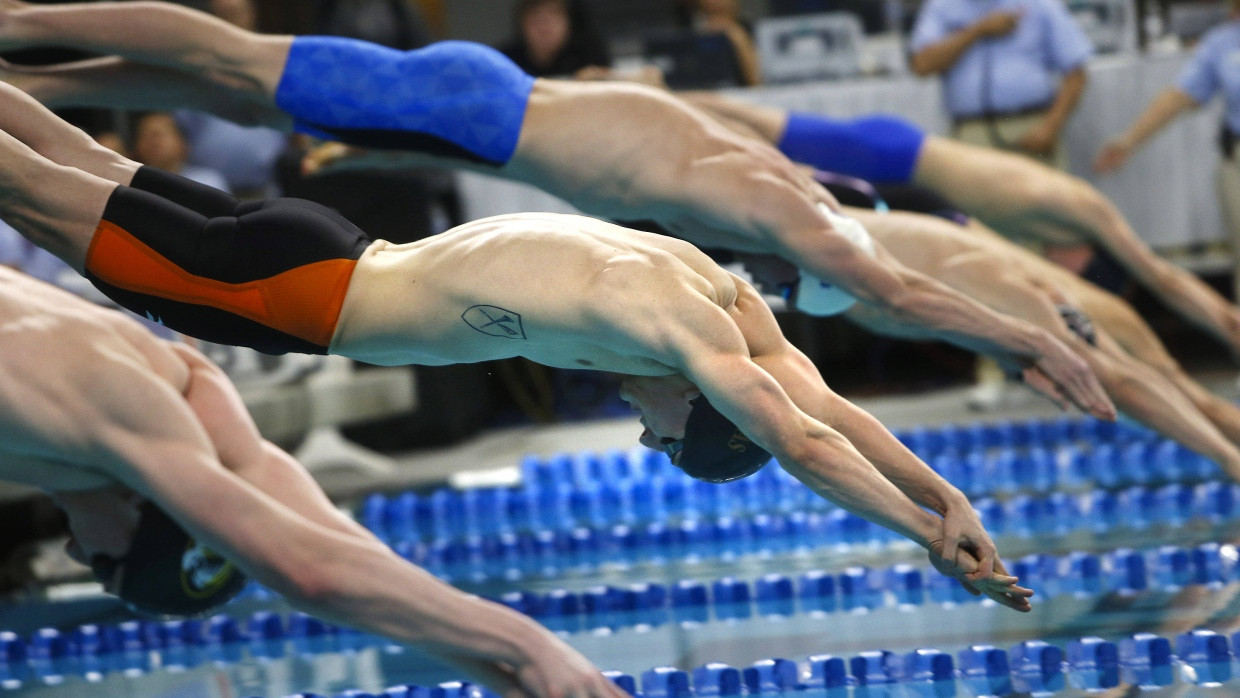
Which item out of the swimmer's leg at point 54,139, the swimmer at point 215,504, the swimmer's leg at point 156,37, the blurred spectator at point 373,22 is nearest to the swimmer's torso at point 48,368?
the swimmer at point 215,504

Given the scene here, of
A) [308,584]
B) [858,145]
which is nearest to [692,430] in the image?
[308,584]

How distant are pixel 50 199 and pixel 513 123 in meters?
1.42

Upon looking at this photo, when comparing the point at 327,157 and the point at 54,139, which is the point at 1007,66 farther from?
the point at 54,139

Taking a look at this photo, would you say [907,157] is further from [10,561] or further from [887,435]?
[10,561]

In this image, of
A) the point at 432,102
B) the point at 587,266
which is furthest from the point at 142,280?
the point at 432,102

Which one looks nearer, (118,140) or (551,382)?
(118,140)

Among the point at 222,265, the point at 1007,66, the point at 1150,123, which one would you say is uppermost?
the point at 222,265

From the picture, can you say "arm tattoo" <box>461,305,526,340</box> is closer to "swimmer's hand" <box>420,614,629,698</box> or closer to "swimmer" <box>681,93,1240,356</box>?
"swimmer's hand" <box>420,614,629,698</box>

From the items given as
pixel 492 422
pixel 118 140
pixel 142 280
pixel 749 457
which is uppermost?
pixel 142 280

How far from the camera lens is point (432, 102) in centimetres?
361

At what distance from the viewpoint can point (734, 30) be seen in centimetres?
748

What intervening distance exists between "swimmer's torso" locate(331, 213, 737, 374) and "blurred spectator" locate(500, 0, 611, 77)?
13.0ft

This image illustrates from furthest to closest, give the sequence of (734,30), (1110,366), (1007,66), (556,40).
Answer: (734,30)
(1007,66)
(556,40)
(1110,366)

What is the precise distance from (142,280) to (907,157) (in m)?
3.52
